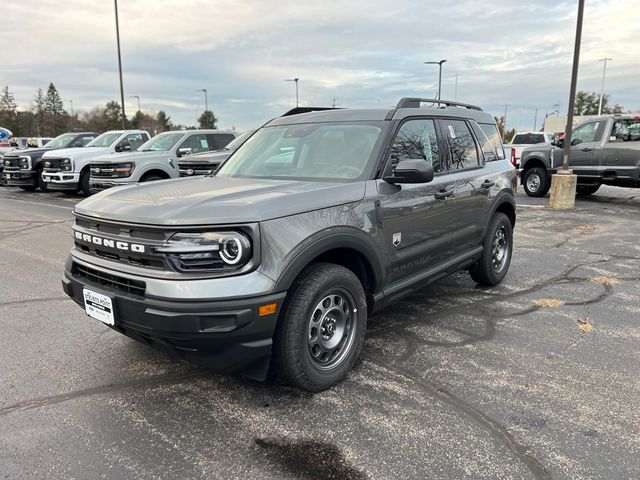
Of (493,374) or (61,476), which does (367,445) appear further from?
(61,476)

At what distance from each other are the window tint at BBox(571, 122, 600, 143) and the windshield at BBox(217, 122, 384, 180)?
37.2ft

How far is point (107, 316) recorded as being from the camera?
2980mm

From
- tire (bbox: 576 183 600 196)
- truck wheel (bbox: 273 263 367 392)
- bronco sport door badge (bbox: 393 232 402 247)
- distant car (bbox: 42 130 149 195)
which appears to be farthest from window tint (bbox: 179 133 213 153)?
tire (bbox: 576 183 600 196)

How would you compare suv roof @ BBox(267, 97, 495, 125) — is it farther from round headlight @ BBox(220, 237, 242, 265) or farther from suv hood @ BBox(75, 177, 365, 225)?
round headlight @ BBox(220, 237, 242, 265)

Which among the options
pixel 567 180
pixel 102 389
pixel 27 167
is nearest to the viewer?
pixel 102 389

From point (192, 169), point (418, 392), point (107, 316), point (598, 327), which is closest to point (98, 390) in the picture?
point (107, 316)

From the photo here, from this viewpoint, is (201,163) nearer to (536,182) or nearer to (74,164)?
(74,164)

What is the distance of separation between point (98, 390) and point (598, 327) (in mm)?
4172

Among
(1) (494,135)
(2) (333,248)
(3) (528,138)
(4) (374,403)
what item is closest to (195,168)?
(1) (494,135)

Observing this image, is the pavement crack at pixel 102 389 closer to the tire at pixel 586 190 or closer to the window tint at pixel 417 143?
the window tint at pixel 417 143

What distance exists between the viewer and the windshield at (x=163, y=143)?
12.6 meters

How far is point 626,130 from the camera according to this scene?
12.2m

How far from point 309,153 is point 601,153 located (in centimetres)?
1127

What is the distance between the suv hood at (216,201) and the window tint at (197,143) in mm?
9332
